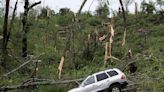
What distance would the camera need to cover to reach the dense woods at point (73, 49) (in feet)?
87.6

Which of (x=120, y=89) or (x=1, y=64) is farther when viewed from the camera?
(x=1, y=64)

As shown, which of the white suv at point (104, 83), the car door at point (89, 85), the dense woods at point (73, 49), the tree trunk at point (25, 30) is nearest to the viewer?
the car door at point (89, 85)

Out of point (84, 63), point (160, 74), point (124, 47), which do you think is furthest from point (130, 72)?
point (124, 47)

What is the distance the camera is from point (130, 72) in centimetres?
2864

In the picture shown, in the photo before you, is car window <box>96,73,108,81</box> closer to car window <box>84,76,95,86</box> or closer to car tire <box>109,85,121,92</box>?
car window <box>84,76,95,86</box>

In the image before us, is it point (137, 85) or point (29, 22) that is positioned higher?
point (29, 22)

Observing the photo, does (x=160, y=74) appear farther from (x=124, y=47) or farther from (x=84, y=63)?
(x=124, y=47)

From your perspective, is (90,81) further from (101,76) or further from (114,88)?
(114,88)

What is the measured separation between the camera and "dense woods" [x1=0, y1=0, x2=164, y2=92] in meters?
26.7

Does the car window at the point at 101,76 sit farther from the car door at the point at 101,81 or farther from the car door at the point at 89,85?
the car door at the point at 89,85

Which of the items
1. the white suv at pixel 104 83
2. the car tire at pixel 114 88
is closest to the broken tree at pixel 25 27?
the white suv at pixel 104 83

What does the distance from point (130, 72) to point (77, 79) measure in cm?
412

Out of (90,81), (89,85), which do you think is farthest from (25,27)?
(89,85)

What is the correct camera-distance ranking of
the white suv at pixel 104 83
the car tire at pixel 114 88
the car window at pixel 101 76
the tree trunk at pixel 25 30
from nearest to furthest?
the white suv at pixel 104 83
the car tire at pixel 114 88
the car window at pixel 101 76
the tree trunk at pixel 25 30
